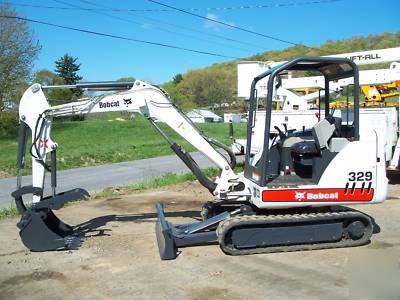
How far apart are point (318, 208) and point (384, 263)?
4.94 feet

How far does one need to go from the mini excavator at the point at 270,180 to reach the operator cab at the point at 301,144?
1 cm

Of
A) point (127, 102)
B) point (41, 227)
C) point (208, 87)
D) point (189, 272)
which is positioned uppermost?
point (208, 87)

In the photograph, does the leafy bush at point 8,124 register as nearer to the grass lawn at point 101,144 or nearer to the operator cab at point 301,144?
the grass lawn at point 101,144

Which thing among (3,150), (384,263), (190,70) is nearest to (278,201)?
(384,263)

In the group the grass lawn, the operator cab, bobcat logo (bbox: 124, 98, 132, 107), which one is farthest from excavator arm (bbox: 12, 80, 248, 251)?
the grass lawn

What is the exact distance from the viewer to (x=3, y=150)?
2877 centimetres

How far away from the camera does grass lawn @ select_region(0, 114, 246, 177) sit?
2359 cm

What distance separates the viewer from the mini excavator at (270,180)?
7.05m

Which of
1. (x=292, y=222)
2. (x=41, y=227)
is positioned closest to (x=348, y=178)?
(x=292, y=222)

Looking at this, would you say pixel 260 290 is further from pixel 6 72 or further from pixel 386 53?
pixel 6 72

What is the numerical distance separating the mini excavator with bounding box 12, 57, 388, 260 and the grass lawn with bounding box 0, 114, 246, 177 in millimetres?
6103

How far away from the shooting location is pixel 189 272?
6367mm

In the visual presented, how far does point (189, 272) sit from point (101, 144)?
2663 cm

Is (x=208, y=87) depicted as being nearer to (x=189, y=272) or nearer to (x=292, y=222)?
(x=292, y=222)
